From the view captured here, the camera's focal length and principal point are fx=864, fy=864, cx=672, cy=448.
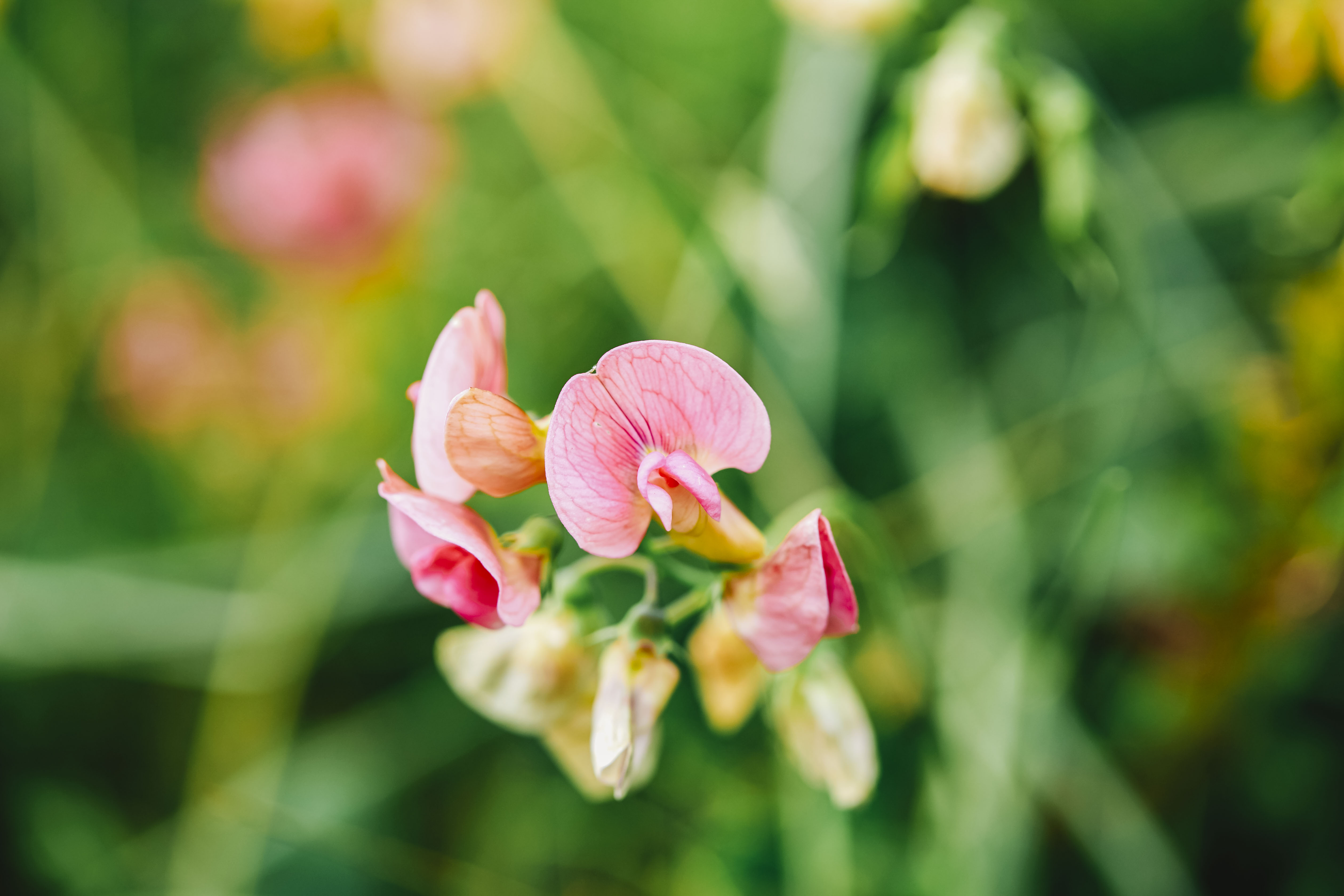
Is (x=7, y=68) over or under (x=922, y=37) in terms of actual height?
under

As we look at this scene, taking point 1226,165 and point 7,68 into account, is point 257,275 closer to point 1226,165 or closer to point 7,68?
point 7,68

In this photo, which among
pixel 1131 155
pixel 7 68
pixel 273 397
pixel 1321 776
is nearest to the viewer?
→ pixel 1321 776

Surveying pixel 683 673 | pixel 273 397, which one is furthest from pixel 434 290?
pixel 683 673

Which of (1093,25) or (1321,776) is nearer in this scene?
(1321,776)

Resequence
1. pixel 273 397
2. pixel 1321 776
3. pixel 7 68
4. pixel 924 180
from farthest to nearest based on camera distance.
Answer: pixel 7 68, pixel 273 397, pixel 1321 776, pixel 924 180

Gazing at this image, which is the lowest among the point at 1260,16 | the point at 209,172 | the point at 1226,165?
the point at 209,172

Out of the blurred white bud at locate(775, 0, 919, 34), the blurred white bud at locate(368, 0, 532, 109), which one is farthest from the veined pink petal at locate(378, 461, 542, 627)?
the blurred white bud at locate(368, 0, 532, 109)

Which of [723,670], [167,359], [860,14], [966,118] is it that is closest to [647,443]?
[723,670]
